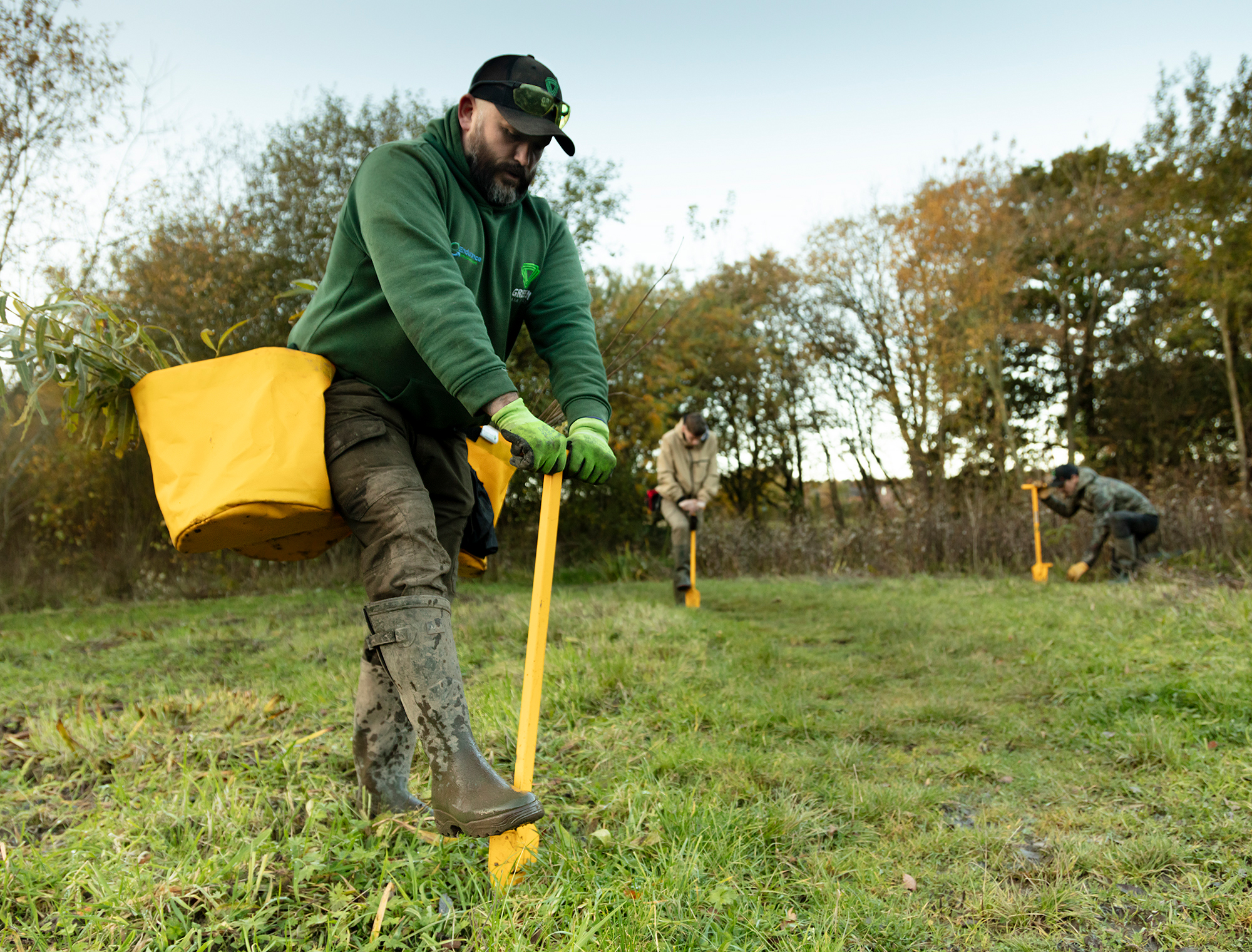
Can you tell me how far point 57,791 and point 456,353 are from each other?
7.02ft

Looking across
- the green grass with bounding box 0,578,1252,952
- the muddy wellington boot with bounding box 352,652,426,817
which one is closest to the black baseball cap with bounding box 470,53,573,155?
the muddy wellington boot with bounding box 352,652,426,817

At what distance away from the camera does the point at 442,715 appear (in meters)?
1.96

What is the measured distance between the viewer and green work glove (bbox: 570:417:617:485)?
2070 mm

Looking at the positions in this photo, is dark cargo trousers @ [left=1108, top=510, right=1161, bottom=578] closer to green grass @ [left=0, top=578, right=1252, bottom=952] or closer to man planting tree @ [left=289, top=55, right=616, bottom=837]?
green grass @ [left=0, top=578, right=1252, bottom=952]

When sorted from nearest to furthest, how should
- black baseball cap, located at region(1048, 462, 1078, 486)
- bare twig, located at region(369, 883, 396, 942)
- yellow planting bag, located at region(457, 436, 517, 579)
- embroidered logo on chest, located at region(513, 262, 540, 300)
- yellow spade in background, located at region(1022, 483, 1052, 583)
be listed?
bare twig, located at region(369, 883, 396, 942)
embroidered logo on chest, located at region(513, 262, 540, 300)
yellow planting bag, located at region(457, 436, 517, 579)
yellow spade in background, located at region(1022, 483, 1052, 583)
black baseball cap, located at region(1048, 462, 1078, 486)

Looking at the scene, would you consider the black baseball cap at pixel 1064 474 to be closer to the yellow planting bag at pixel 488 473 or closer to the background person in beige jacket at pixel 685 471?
the background person in beige jacket at pixel 685 471

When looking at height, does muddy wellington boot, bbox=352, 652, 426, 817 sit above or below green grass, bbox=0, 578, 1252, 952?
above

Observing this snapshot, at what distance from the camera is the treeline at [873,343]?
11.3 m

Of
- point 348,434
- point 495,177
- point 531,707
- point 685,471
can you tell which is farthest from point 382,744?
point 685,471

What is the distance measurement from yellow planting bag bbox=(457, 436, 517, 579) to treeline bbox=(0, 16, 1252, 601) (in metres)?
5.54

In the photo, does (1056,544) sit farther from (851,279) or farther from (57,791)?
(57,791)

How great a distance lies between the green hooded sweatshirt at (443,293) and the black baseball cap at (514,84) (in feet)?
0.51

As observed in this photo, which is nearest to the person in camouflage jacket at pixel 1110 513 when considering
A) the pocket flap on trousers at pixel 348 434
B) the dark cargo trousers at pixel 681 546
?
the dark cargo trousers at pixel 681 546

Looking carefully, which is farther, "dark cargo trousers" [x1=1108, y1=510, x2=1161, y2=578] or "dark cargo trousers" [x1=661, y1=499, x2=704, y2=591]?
"dark cargo trousers" [x1=1108, y1=510, x2=1161, y2=578]
